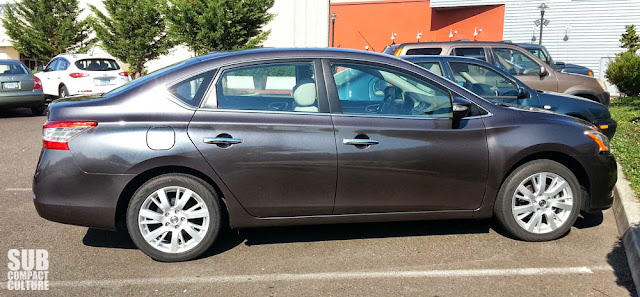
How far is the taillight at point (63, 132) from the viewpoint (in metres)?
4.24

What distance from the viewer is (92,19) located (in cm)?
2636

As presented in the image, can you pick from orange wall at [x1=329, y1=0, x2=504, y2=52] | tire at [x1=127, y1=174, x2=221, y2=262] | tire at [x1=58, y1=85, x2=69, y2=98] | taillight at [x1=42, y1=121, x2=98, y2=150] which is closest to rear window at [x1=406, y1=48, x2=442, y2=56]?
tire at [x1=127, y1=174, x2=221, y2=262]

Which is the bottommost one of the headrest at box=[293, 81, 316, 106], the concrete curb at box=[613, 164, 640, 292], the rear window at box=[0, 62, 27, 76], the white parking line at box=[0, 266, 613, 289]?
the white parking line at box=[0, 266, 613, 289]

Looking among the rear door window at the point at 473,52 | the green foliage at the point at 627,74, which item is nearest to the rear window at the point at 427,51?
the rear door window at the point at 473,52

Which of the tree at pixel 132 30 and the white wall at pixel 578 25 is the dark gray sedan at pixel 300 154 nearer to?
the tree at pixel 132 30

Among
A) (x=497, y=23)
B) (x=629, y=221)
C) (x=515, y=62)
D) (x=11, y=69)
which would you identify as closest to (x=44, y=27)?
(x=11, y=69)

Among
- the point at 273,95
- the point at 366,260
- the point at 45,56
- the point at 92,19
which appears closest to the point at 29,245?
the point at 273,95

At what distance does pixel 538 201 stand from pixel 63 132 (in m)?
3.86

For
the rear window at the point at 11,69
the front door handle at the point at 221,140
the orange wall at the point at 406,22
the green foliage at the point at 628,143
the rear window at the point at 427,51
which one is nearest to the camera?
the front door handle at the point at 221,140

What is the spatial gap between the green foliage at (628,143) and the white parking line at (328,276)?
2.17 metres

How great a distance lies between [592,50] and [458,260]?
2980cm

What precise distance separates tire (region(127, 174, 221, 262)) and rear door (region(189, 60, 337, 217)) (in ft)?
0.80

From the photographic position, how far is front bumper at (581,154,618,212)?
481 centimetres

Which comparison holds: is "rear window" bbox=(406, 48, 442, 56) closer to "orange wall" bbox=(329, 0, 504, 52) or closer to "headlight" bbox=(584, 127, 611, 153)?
"headlight" bbox=(584, 127, 611, 153)
